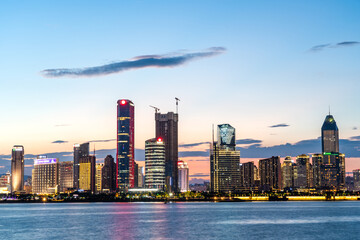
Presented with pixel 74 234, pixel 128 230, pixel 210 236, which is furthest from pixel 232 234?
pixel 74 234

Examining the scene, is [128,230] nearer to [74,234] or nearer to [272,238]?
[74,234]

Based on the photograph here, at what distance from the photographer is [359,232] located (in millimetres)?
120188

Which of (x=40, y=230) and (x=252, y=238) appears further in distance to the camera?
(x=40, y=230)

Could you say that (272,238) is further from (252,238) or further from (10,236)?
(10,236)

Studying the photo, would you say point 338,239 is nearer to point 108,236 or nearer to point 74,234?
point 108,236

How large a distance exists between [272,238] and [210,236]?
13.2m

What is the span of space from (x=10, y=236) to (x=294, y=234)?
207 ft

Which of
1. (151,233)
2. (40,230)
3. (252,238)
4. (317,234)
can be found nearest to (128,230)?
(151,233)

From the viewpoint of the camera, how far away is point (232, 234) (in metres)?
117

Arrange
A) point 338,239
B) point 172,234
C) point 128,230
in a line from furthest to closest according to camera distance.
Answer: point 128,230 < point 172,234 < point 338,239

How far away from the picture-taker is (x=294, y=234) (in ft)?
380

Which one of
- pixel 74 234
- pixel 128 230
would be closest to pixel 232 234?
pixel 128 230

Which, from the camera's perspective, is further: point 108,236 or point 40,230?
point 40,230

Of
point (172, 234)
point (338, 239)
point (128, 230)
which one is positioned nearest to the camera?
point (338, 239)
